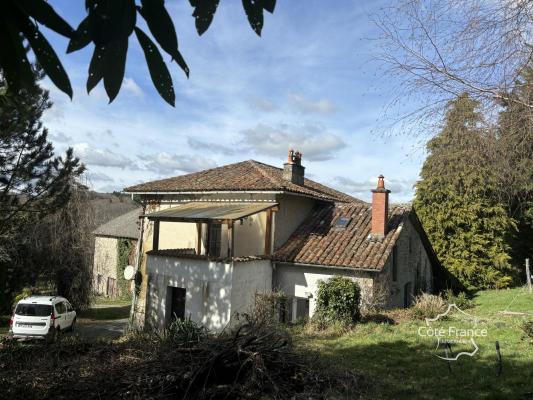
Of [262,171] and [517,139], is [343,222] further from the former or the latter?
[517,139]

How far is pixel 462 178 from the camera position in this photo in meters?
25.9

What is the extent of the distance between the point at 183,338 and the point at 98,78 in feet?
17.8

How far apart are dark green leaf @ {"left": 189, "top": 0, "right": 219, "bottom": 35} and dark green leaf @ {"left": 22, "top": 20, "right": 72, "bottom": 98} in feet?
1.98

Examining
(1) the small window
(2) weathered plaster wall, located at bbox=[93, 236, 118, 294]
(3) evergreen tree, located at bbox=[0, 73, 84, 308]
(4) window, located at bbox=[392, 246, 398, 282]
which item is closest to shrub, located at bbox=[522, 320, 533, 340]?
(4) window, located at bbox=[392, 246, 398, 282]

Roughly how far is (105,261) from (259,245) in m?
27.4

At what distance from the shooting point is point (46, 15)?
1679mm

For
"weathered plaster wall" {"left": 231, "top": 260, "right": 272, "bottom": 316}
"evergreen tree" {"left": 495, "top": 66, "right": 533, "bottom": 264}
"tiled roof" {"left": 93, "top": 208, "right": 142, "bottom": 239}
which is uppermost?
"tiled roof" {"left": 93, "top": 208, "right": 142, "bottom": 239}

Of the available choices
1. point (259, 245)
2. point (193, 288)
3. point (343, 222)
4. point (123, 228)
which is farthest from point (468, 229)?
point (123, 228)

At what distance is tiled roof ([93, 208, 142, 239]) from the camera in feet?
129

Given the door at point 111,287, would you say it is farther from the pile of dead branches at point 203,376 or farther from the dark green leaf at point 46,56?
the dark green leaf at point 46,56

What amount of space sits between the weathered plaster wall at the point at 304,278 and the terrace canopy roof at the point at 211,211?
2851mm

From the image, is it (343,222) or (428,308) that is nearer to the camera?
(428,308)

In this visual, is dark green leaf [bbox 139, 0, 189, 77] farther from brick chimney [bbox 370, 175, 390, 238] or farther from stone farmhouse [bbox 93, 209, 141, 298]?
stone farmhouse [bbox 93, 209, 141, 298]

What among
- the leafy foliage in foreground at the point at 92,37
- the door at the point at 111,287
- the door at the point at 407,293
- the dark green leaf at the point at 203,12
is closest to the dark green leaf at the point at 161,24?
the leafy foliage in foreground at the point at 92,37
